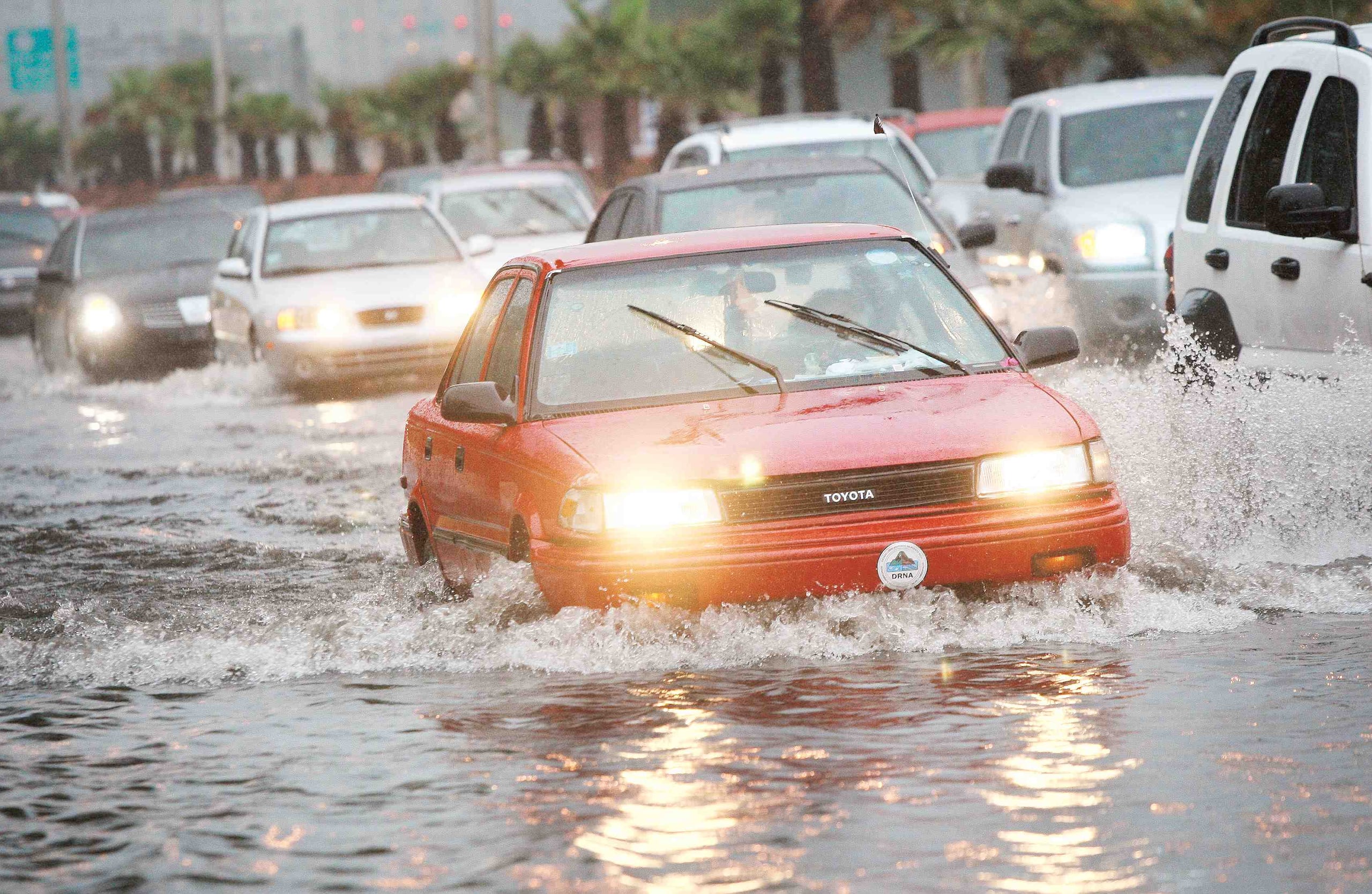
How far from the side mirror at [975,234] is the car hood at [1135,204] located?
5.18 ft

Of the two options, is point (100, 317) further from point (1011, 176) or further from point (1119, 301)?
point (1119, 301)

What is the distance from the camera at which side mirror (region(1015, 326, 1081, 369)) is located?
805 centimetres

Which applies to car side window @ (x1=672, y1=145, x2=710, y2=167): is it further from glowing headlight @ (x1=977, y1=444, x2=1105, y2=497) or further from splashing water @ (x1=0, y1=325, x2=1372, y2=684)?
glowing headlight @ (x1=977, y1=444, x2=1105, y2=497)

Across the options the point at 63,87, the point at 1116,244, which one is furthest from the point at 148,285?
the point at 63,87

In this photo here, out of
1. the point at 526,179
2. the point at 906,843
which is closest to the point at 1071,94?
the point at 526,179

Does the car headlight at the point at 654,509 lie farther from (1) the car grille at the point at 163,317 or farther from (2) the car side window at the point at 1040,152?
(1) the car grille at the point at 163,317

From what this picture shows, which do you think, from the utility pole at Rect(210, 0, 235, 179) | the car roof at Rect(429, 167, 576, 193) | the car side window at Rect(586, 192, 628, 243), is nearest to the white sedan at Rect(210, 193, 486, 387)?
the car roof at Rect(429, 167, 576, 193)

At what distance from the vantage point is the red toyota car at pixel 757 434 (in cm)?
695

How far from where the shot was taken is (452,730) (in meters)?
6.43

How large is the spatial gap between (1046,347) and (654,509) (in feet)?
5.68

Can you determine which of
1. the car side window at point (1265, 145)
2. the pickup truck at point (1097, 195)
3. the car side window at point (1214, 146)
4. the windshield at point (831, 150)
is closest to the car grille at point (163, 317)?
the pickup truck at point (1097, 195)

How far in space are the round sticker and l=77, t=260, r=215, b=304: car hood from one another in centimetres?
1601

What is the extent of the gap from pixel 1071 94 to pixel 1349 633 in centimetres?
1094

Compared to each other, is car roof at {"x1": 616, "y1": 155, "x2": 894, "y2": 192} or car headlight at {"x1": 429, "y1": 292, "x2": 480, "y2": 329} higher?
car roof at {"x1": 616, "y1": 155, "x2": 894, "y2": 192}
